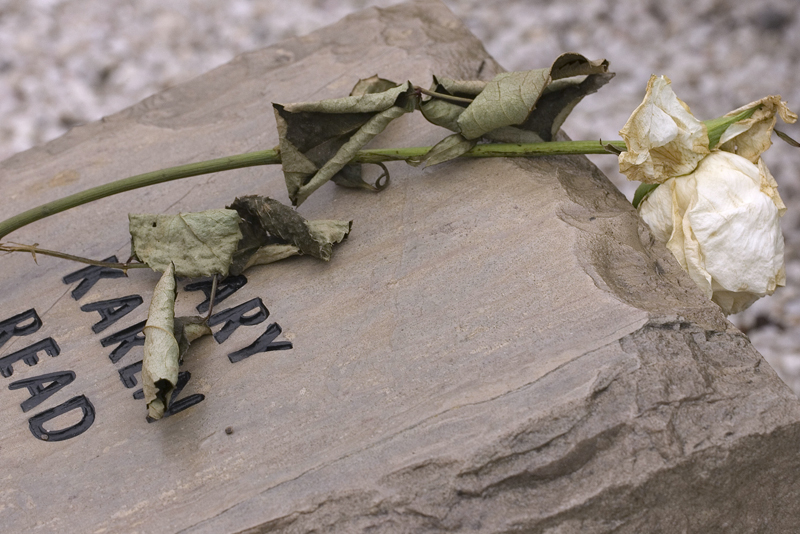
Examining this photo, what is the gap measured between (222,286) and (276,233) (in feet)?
0.31

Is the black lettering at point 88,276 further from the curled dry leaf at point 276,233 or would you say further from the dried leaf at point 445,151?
the dried leaf at point 445,151

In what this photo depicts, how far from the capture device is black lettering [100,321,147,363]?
0.94m

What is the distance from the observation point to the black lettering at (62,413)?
872 mm

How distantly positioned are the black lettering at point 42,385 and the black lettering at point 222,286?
17 cm

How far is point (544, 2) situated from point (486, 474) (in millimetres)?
1666

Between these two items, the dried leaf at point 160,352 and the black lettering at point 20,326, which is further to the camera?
the black lettering at point 20,326

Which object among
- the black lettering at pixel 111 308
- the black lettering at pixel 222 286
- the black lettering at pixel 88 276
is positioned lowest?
the black lettering at pixel 222 286

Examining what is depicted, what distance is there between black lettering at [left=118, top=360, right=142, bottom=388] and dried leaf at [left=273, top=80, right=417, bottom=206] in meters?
0.27

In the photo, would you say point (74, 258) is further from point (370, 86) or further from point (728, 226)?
point (728, 226)

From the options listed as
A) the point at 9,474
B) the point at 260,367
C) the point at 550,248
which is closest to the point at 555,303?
the point at 550,248

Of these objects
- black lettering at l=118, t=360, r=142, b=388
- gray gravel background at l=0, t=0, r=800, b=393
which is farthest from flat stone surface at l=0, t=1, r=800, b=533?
gray gravel background at l=0, t=0, r=800, b=393

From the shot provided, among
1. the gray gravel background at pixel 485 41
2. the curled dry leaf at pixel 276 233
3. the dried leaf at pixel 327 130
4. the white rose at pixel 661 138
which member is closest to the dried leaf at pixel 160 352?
the curled dry leaf at pixel 276 233

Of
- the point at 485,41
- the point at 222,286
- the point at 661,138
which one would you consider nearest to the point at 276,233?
the point at 222,286

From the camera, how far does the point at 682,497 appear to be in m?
0.77
